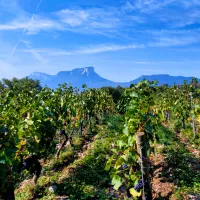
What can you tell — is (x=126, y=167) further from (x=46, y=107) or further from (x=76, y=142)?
(x=76, y=142)

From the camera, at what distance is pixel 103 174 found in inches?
406

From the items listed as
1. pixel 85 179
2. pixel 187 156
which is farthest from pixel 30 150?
pixel 187 156

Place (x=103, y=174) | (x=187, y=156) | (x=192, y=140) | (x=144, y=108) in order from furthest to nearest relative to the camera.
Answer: (x=192, y=140), (x=187, y=156), (x=103, y=174), (x=144, y=108)

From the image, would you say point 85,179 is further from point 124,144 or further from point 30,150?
point 124,144

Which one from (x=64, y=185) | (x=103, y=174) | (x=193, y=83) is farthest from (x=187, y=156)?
(x=193, y=83)

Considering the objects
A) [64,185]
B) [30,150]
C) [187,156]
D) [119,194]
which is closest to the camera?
[30,150]

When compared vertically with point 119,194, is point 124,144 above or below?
above

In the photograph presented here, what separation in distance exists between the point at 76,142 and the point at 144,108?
11.0 metres

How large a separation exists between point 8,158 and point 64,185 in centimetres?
529

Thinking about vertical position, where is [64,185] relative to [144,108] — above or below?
below

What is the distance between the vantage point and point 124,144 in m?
6.20

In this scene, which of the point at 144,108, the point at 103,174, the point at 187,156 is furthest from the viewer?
the point at 187,156

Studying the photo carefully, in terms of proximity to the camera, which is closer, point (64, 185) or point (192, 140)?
point (64, 185)

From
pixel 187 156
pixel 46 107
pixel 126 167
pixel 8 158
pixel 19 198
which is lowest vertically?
pixel 19 198
